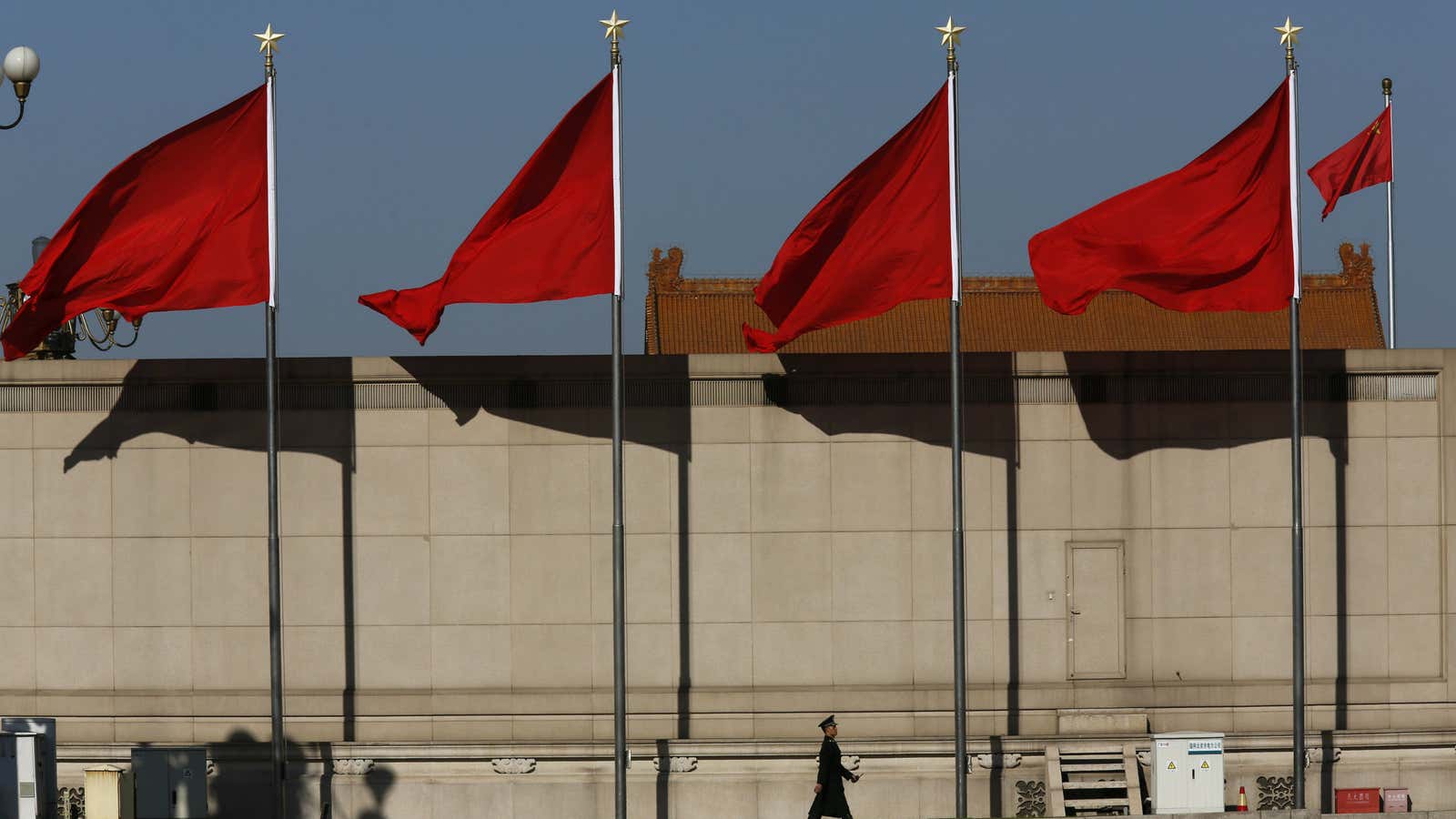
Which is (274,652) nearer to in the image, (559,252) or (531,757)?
(531,757)

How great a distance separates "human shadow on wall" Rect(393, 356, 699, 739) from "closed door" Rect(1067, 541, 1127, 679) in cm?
507

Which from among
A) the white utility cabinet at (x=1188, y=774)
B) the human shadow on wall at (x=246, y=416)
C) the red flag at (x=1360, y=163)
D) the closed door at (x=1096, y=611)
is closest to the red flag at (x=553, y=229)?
the human shadow on wall at (x=246, y=416)

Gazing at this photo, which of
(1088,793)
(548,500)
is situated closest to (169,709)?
(548,500)

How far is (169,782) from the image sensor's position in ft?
78.0

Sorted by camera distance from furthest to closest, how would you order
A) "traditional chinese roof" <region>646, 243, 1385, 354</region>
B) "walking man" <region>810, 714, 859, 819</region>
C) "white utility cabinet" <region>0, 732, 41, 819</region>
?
"traditional chinese roof" <region>646, 243, 1385, 354</region> < "walking man" <region>810, 714, 859, 819</region> < "white utility cabinet" <region>0, 732, 41, 819</region>

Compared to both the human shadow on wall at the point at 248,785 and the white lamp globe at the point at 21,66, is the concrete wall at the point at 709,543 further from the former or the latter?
the white lamp globe at the point at 21,66

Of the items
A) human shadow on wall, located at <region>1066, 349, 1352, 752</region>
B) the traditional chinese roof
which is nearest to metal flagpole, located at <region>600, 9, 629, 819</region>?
human shadow on wall, located at <region>1066, 349, 1352, 752</region>

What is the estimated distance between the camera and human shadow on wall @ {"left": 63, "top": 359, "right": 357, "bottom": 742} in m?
25.6

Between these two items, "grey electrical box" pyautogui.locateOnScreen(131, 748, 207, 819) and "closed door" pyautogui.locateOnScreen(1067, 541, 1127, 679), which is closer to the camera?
"grey electrical box" pyautogui.locateOnScreen(131, 748, 207, 819)

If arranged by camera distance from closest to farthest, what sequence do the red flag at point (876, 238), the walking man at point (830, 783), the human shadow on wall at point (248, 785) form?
the walking man at point (830, 783) → the red flag at point (876, 238) → the human shadow on wall at point (248, 785)

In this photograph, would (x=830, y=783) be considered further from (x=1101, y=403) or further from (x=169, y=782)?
(x=169, y=782)

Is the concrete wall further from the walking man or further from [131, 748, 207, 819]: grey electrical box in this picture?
the walking man

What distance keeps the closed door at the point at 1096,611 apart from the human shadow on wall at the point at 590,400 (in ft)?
16.6

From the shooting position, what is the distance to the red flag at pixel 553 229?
2300 cm
